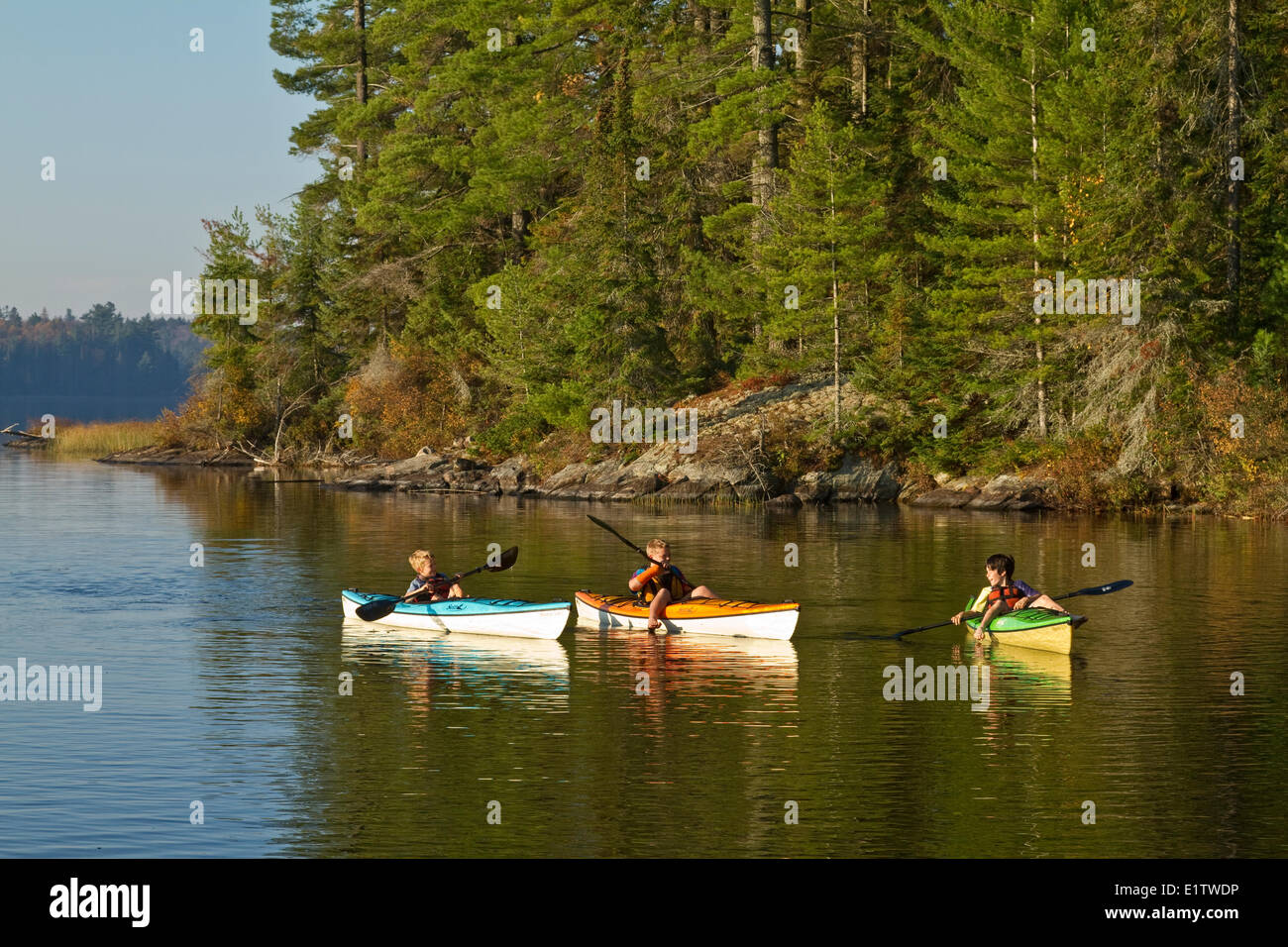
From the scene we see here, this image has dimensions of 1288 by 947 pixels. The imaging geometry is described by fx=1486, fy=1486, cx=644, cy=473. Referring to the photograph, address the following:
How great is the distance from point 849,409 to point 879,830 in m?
41.1

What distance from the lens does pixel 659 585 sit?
77.2ft

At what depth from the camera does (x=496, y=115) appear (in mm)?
69312

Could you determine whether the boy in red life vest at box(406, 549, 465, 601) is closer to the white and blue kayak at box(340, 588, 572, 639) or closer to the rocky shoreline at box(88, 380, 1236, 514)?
the white and blue kayak at box(340, 588, 572, 639)

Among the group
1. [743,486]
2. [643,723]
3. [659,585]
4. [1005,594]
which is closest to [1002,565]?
[1005,594]

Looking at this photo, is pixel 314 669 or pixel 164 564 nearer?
pixel 314 669

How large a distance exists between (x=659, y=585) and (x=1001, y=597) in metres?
5.26

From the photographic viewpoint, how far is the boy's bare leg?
23.3 m

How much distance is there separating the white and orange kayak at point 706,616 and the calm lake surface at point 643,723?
29 centimetres

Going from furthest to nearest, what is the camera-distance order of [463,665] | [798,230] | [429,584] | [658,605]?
[798,230], [429,584], [658,605], [463,665]

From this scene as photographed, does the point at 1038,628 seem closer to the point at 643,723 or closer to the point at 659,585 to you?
the point at 659,585

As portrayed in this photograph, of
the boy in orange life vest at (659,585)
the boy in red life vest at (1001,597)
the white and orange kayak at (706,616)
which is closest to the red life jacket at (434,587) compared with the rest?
the white and orange kayak at (706,616)

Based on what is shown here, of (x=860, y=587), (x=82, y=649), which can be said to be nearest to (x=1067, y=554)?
(x=860, y=587)

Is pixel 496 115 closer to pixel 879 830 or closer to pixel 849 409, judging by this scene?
pixel 849 409
